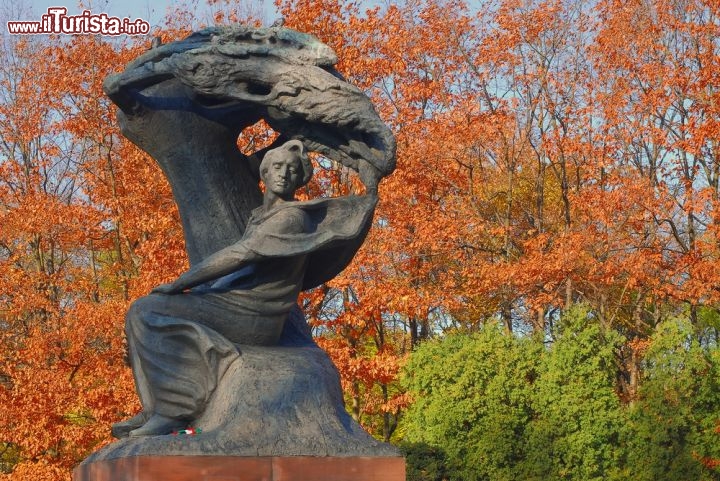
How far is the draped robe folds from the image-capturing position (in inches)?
231

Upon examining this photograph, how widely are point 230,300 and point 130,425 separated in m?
0.92

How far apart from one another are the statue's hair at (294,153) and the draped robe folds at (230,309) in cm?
23

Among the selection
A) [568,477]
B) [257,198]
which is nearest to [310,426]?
[257,198]

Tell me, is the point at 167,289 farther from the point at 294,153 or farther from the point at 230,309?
the point at 294,153

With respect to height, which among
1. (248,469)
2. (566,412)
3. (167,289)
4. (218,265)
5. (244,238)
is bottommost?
(248,469)

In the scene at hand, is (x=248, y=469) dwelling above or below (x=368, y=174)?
below

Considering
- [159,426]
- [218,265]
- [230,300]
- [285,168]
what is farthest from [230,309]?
[285,168]

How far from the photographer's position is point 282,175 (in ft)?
20.4

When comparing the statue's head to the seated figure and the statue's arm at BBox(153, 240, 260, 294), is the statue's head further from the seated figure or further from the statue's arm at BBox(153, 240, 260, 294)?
the statue's arm at BBox(153, 240, 260, 294)

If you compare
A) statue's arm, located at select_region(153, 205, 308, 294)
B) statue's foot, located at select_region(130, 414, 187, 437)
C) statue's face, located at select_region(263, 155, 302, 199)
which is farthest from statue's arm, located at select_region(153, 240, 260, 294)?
statue's foot, located at select_region(130, 414, 187, 437)

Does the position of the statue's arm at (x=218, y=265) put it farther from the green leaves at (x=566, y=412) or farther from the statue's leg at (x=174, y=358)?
the green leaves at (x=566, y=412)

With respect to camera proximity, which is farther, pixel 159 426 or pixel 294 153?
pixel 294 153

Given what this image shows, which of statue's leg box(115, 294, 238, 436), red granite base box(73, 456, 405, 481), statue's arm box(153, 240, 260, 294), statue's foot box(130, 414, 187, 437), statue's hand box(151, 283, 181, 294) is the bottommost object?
red granite base box(73, 456, 405, 481)

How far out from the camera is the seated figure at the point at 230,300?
588 cm
